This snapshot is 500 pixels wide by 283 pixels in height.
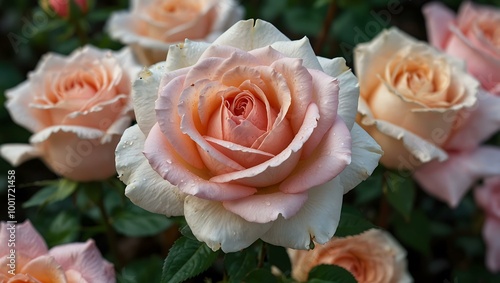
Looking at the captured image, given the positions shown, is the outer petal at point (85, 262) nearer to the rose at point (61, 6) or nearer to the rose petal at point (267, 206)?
the rose petal at point (267, 206)

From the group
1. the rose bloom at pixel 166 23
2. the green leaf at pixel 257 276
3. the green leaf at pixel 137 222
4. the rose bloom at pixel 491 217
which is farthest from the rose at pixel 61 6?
the rose bloom at pixel 491 217

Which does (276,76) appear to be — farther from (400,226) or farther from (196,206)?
(400,226)

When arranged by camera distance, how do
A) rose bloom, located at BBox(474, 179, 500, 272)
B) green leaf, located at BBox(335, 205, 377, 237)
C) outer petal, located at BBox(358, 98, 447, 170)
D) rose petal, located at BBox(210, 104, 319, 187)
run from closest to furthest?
rose petal, located at BBox(210, 104, 319, 187)
green leaf, located at BBox(335, 205, 377, 237)
outer petal, located at BBox(358, 98, 447, 170)
rose bloom, located at BBox(474, 179, 500, 272)

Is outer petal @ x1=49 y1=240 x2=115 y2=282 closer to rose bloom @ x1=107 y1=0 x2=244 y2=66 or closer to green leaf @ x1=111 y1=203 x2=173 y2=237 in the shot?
green leaf @ x1=111 y1=203 x2=173 y2=237

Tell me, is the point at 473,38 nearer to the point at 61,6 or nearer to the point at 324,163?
the point at 324,163

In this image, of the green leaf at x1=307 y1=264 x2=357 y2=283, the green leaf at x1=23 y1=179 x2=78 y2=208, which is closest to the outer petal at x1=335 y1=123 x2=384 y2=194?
the green leaf at x1=307 y1=264 x2=357 y2=283

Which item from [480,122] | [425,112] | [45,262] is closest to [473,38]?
[480,122]
